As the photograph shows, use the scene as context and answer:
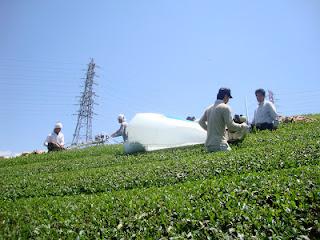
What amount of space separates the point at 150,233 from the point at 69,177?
19.1 feet

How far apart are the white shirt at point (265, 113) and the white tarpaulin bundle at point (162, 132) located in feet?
7.94

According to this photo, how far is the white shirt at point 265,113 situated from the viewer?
14508 mm

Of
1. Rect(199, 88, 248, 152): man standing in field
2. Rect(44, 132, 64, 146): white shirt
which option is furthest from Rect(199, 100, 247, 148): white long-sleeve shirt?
Rect(44, 132, 64, 146): white shirt

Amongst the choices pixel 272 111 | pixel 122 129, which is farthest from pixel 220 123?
pixel 122 129

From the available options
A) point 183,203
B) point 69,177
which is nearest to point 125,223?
point 183,203

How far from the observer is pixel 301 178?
5.45 meters

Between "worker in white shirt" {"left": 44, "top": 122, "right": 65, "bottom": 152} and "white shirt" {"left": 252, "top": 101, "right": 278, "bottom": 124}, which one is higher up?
"white shirt" {"left": 252, "top": 101, "right": 278, "bottom": 124}

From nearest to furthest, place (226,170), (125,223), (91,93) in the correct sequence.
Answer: (125,223) < (226,170) < (91,93)

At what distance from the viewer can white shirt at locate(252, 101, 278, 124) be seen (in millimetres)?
14508

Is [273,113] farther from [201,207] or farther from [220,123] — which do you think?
[201,207]

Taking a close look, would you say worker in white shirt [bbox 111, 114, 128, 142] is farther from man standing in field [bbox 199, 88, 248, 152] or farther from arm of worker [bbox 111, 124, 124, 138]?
man standing in field [bbox 199, 88, 248, 152]

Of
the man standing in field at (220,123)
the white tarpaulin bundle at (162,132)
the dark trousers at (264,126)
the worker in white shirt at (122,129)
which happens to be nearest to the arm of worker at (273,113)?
the dark trousers at (264,126)

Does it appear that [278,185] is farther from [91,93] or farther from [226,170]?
[91,93]

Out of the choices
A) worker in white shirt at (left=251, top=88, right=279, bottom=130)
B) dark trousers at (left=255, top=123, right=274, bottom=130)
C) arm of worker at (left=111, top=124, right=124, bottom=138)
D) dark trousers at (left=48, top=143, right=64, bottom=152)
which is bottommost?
dark trousers at (left=48, top=143, right=64, bottom=152)
